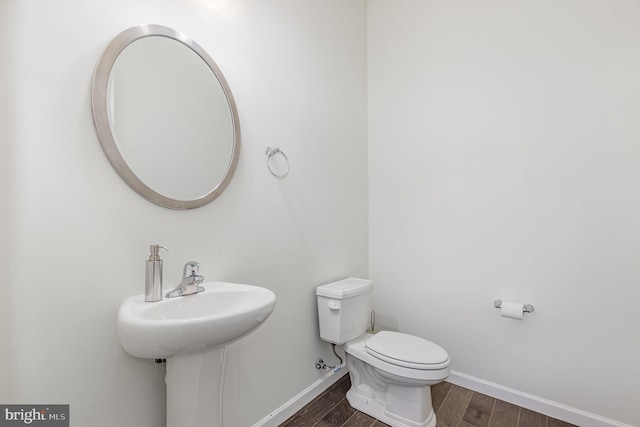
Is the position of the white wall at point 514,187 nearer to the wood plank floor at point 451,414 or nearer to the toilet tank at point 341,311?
the wood plank floor at point 451,414

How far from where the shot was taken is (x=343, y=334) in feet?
5.59

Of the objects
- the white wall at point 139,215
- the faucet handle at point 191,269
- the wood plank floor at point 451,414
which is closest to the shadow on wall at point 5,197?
the white wall at point 139,215

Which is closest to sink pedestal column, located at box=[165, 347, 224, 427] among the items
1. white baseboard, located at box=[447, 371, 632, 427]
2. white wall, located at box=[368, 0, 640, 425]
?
white wall, located at box=[368, 0, 640, 425]

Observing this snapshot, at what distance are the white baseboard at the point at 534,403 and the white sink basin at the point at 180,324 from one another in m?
1.59

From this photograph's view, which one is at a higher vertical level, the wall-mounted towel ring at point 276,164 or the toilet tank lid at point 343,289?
the wall-mounted towel ring at point 276,164

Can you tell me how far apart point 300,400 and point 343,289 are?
26.1 inches

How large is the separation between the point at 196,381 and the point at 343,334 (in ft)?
3.01

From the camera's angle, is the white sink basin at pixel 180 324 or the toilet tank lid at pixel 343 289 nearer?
the white sink basin at pixel 180 324

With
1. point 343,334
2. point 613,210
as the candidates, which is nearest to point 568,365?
point 613,210

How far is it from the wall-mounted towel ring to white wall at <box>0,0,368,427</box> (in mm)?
45

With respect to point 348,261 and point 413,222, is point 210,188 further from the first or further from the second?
point 413,222

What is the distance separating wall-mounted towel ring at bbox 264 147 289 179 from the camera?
1.53 m

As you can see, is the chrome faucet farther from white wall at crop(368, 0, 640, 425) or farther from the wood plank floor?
white wall at crop(368, 0, 640, 425)

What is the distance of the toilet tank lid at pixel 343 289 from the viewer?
1.69m
